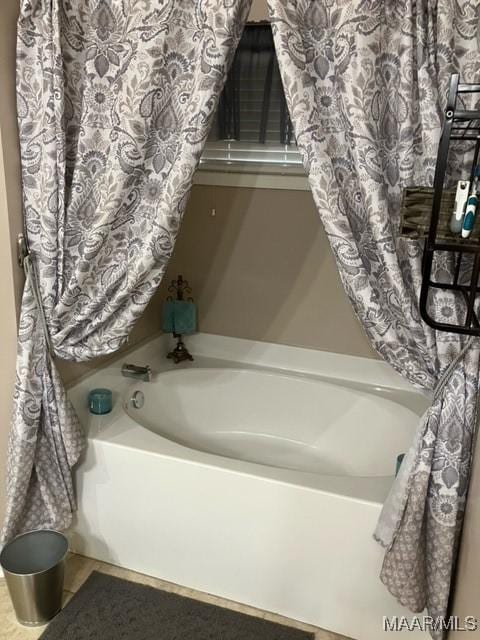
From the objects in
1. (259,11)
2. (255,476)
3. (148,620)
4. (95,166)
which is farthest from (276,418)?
(259,11)

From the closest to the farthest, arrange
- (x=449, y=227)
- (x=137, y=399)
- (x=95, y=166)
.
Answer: (x=449, y=227) < (x=95, y=166) < (x=137, y=399)

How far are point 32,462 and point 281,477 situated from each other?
82cm

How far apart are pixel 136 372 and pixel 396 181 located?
1406mm

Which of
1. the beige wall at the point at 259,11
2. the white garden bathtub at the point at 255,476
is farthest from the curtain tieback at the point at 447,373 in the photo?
the beige wall at the point at 259,11

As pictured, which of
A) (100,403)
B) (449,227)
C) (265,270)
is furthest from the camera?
(265,270)

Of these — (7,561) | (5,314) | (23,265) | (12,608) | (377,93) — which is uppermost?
(377,93)

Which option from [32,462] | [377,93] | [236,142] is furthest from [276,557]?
[236,142]

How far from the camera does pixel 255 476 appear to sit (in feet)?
6.28

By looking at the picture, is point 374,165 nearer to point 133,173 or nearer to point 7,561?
point 133,173

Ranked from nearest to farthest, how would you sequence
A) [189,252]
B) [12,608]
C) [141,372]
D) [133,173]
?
[133,173], [12,608], [141,372], [189,252]

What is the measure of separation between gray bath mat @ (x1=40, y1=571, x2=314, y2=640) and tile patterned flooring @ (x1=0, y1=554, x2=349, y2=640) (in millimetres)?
25

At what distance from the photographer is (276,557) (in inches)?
76.2

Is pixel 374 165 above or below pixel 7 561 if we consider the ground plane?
above

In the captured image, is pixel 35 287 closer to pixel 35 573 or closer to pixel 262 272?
pixel 35 573
